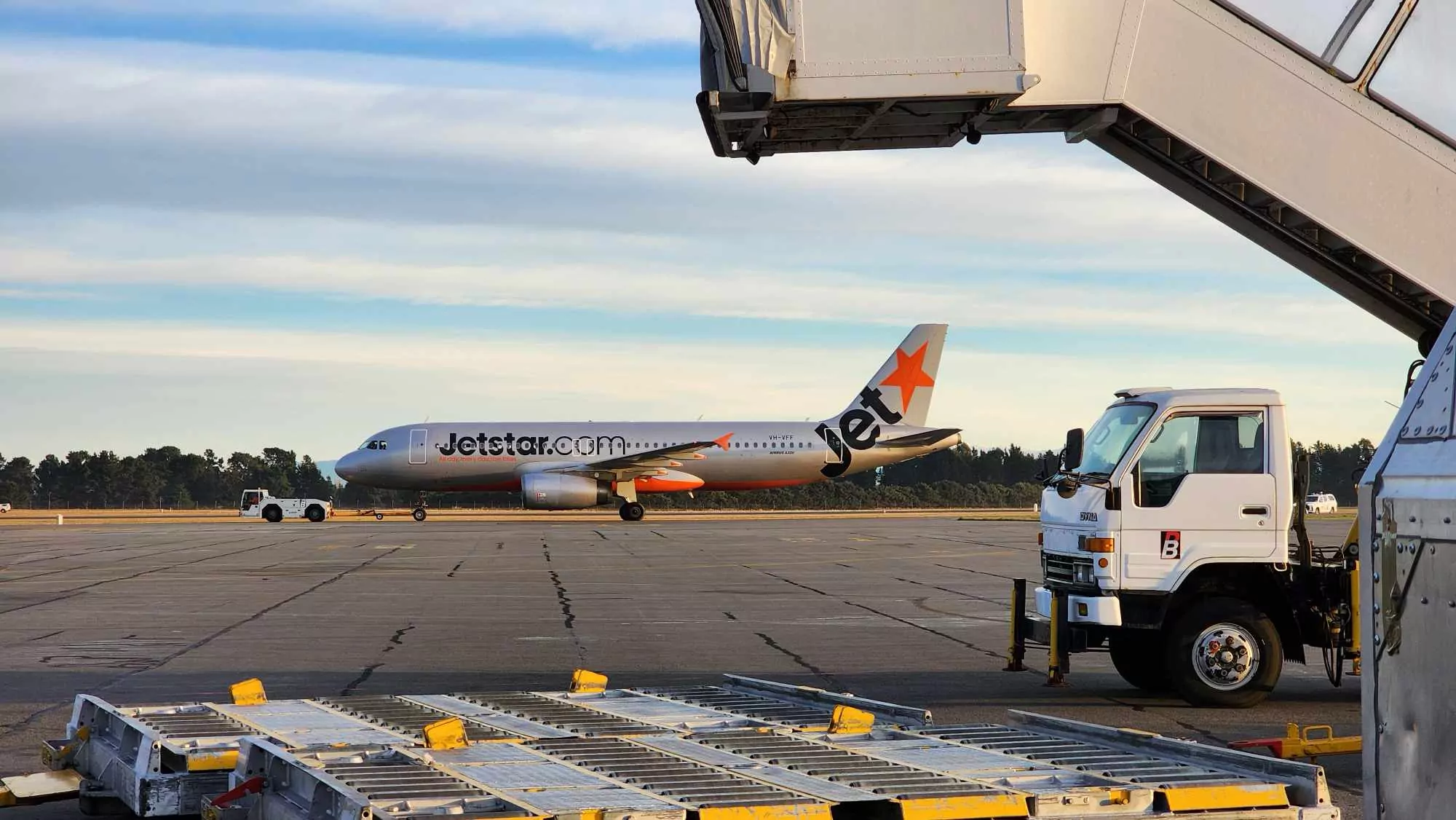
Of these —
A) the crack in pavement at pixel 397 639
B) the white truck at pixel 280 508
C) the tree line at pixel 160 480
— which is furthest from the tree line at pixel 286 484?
the crack in pavement at pixel 397 639

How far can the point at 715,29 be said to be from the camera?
28.8ft

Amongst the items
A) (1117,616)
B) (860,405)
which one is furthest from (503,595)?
(860,405)

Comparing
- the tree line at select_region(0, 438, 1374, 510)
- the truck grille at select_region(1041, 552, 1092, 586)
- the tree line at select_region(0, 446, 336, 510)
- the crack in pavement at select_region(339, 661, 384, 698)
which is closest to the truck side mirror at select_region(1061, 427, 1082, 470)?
the truck grille at select_region(1041, 552, 1092, 586)

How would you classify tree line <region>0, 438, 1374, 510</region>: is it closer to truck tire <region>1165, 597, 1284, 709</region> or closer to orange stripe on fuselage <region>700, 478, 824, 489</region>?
orange stripe on fuselage <region>700, 478, 824, 489</region>

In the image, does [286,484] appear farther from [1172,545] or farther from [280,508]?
[1172,545]

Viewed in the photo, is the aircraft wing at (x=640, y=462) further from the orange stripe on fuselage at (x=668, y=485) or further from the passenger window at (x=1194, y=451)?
the passenger window at (x=1194, y=451)

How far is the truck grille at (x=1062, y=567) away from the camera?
11.3 m

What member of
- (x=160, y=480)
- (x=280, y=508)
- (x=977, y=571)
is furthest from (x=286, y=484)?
(x=977, y=571)

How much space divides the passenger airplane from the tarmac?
17.1m

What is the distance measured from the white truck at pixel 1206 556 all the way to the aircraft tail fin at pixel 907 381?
44.8 meters

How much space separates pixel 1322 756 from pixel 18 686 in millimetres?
10295

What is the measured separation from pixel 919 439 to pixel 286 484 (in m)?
58.0

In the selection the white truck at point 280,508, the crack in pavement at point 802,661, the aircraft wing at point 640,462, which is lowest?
the crack in pavement at point 802,661

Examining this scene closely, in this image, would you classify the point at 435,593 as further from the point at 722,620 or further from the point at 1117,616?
the point at 1117,616
